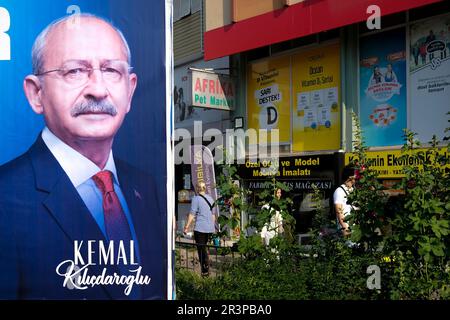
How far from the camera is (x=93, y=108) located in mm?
3010

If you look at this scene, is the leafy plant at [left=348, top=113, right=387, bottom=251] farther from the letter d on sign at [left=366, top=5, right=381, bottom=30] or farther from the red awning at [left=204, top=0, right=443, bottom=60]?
the letter d on sign at [left=366, top=5, right=381, bottom=30]

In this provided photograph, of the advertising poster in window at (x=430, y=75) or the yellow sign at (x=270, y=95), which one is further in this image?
the yellow sign at (x=270, y=95)

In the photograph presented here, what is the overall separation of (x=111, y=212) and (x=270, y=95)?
1032cm

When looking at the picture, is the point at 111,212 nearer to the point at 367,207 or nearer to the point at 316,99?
the point at 367,207

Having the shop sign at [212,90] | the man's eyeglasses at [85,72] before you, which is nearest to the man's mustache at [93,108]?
the man's eyeglasses at [85,72]

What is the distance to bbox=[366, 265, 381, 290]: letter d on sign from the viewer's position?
412 centimetres

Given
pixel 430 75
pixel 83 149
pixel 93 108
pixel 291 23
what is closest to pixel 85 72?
pixel 93 108

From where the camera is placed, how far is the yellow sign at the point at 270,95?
41.1ft

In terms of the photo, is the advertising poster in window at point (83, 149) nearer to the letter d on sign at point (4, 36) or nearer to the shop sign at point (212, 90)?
the letter d on sign at point (4, 36)

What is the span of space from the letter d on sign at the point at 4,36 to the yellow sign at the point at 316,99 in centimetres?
899

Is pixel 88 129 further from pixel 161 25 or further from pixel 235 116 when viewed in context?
pixel 235 116

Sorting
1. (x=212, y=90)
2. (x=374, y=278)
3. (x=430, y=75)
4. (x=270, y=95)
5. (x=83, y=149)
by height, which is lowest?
(x=374, y=278)

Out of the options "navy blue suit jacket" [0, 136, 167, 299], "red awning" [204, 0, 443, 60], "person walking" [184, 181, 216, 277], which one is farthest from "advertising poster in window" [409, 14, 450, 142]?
"navy blue suit jacket" [0, 136, 167, 299]

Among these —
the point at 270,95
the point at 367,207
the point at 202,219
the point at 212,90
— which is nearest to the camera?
the point at 367,207
